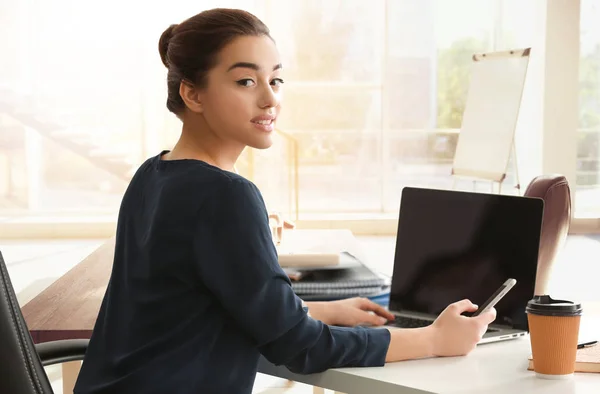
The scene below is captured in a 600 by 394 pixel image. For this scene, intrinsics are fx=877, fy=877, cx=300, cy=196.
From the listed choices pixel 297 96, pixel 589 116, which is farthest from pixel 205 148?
pixel 589 116

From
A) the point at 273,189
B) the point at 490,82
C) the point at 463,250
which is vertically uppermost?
the point at 490,82

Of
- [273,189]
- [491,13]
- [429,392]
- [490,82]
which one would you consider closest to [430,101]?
[491,13]

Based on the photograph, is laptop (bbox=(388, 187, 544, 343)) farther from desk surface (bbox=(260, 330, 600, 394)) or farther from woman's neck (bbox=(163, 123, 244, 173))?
woman's neck (bbox=(163, 123, 244, 173))

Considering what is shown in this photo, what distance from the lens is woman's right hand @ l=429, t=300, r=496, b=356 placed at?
1281 millimetres

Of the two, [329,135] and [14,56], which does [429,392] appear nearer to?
[329,135]

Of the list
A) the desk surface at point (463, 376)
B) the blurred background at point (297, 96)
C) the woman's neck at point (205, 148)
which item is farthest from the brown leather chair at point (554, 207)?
the blurred background at point (297, 96)

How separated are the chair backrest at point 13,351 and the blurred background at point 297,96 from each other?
7.13m

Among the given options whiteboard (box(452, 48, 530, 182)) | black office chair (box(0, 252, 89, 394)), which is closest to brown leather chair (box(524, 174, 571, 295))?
black office chair (box(0, 252, 89, 394))

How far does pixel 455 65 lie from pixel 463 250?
7.35 meters

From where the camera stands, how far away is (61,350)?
1.52 meters

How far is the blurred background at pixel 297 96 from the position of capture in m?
8.45

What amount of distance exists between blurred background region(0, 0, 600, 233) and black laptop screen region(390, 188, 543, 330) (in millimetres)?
6741

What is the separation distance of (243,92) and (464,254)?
18.8 inches

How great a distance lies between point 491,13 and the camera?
8.45m
